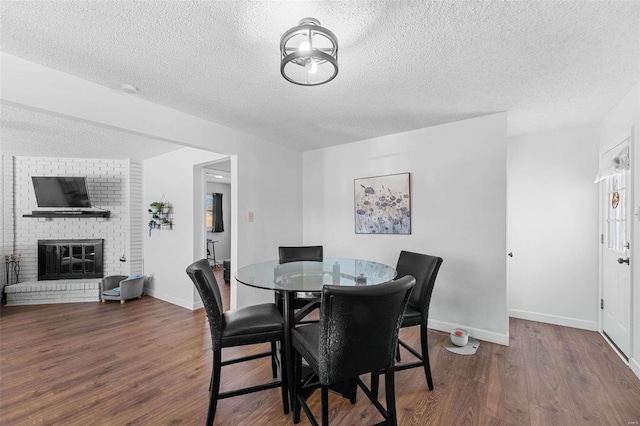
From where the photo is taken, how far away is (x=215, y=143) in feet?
10.5

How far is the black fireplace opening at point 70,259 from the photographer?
4750 mm

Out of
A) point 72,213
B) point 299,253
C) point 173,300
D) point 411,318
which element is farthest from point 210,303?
point 72,213

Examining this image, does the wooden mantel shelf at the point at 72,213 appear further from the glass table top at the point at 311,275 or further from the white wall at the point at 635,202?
the white wall at the point at 635,202

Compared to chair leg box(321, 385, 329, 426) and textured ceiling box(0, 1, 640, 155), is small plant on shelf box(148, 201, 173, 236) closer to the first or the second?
textured ceiling box(0, 1, 640, 155)

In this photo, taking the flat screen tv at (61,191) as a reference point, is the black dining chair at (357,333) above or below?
below

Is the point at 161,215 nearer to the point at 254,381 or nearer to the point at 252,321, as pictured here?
the point at 254,381

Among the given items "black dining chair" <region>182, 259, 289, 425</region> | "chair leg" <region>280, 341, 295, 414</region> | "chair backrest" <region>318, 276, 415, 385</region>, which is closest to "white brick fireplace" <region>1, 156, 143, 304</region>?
"black dining chair" <region>182, 259, 289, 425</region>

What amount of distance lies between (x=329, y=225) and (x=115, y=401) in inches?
115

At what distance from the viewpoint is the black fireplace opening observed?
15.6 feet

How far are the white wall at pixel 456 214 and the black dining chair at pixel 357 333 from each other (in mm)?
1897

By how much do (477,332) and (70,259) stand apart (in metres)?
6.19

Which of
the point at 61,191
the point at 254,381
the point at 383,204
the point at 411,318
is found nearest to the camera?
the point at 411,318

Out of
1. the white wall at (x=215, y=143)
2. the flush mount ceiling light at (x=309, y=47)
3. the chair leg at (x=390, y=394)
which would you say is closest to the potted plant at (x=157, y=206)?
the white wall at (x=215, y=143)

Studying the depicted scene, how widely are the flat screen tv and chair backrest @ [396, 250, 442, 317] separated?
200 inches
